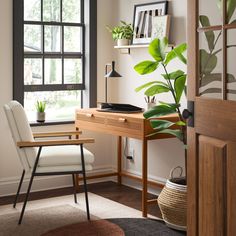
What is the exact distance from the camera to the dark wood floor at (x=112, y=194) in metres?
4.47

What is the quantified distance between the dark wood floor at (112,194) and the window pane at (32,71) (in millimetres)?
1081

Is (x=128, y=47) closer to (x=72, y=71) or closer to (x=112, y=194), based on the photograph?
(x=72, y=71)

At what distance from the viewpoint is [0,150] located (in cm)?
470

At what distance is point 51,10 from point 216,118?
2.99 metres

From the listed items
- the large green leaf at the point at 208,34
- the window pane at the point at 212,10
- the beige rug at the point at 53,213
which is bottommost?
the beige rug at the point at 53,213

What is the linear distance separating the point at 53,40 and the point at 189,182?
9.21ft

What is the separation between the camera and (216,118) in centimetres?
246

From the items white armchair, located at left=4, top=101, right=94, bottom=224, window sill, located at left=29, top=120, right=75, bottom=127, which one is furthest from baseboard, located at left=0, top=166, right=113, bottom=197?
white armchair, located at left=4, top=101, right=94, bottom=224

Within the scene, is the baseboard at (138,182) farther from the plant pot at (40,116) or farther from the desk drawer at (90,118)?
the plant pot at (40,116)

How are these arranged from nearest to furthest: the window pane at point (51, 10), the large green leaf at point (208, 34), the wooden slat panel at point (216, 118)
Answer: the wooden slat panel at point (216, 118) < the large green leaf at point (208, 34) < the window pane at point (51, 10)

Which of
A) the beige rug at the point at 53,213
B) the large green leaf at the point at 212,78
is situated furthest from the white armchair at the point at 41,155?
the large green leaf at the point at 212,78

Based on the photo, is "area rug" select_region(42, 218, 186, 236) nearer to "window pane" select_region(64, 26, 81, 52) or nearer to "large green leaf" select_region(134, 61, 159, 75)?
"large green leaf" select_region(134, 61, 159, 75)

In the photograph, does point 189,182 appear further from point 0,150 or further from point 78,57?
point 78,57

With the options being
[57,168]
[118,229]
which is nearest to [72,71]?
[57,168]
